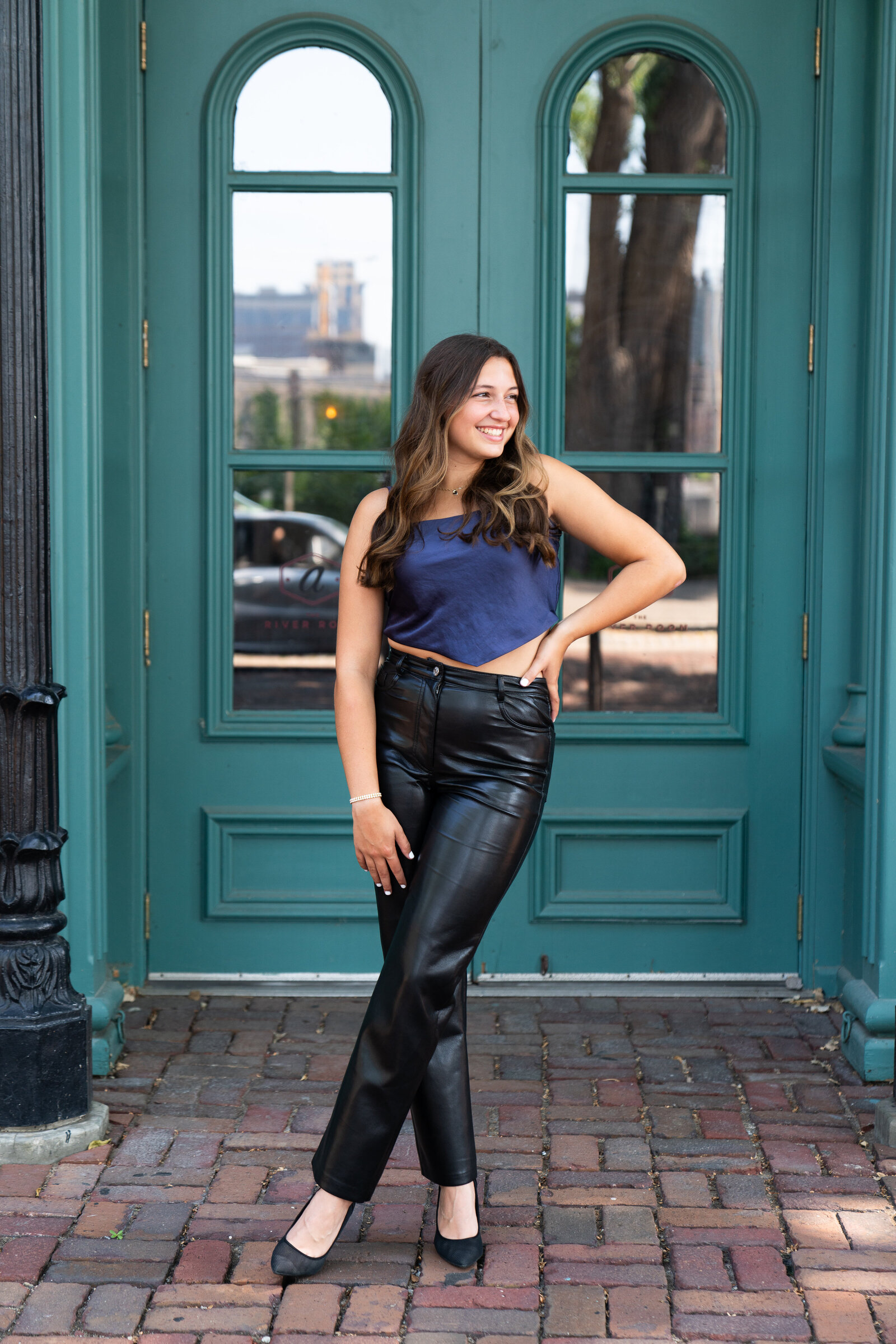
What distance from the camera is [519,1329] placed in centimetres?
250

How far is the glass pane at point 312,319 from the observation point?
4.32 metres

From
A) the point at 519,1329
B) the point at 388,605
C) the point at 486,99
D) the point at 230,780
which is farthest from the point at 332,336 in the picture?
the point at 519,1329

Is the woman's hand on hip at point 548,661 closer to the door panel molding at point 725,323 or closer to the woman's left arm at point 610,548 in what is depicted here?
the woman's left arm at point 610,548

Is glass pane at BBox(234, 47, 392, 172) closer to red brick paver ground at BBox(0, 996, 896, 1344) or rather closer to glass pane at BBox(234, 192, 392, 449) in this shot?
glass pane at BBox(234, 192, 392, 449)

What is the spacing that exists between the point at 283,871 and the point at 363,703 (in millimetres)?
1906

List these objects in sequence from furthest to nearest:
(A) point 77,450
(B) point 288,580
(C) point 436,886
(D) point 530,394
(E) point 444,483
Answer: (B) point 288,580, (D) point 530,394, (A) point 77,450, (E) point 444,483, (C) point 436,886

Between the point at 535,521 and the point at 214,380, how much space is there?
1970 mm

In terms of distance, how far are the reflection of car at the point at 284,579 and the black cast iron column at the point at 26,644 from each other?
122cm

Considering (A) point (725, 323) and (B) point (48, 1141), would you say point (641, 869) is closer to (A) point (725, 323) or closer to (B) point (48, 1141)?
(A) point (725, 323)

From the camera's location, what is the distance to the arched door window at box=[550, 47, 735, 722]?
4270mm

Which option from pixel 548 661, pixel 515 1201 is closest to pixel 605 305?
pixel 548 661

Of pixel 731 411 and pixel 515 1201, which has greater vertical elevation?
pixel 731 411

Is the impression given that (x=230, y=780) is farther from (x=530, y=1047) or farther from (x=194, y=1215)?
(x=194, y=1215)

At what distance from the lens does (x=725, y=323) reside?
170 inches
